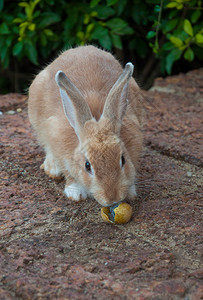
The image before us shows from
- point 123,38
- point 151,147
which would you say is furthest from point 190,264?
point 123,38

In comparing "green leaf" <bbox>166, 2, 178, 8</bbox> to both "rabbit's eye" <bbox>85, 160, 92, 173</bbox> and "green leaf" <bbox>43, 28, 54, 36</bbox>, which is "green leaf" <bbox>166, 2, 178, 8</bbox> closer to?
"green leaf" <bbox>43, 28, 54, 36</bbox>

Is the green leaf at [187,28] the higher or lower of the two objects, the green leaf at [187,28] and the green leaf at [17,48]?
the higher

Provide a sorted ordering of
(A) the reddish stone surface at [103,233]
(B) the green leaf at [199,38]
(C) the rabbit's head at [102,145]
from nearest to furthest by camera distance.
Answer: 1. (A) the reddish stone surface at [103,233]
2. (C) the rabbit's head at [102,145]
3. (B) the green leaf at [199,38]

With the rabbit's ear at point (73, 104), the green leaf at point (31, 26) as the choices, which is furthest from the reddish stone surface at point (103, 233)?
the green leaf at point (31, 26)

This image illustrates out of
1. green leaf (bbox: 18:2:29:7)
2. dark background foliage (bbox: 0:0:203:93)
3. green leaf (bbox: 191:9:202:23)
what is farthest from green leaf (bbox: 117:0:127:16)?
green leaf (bbox: 18:2:29:7)

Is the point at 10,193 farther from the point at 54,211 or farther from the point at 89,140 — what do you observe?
the point at 89,140

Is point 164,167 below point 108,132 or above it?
below

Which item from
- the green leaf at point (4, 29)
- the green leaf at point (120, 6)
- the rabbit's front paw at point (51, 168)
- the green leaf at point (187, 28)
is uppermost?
the green leaf at point (120, 6)

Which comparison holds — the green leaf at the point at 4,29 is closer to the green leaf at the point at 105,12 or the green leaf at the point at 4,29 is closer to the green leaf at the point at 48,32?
the green leaf at the point at 48,32
